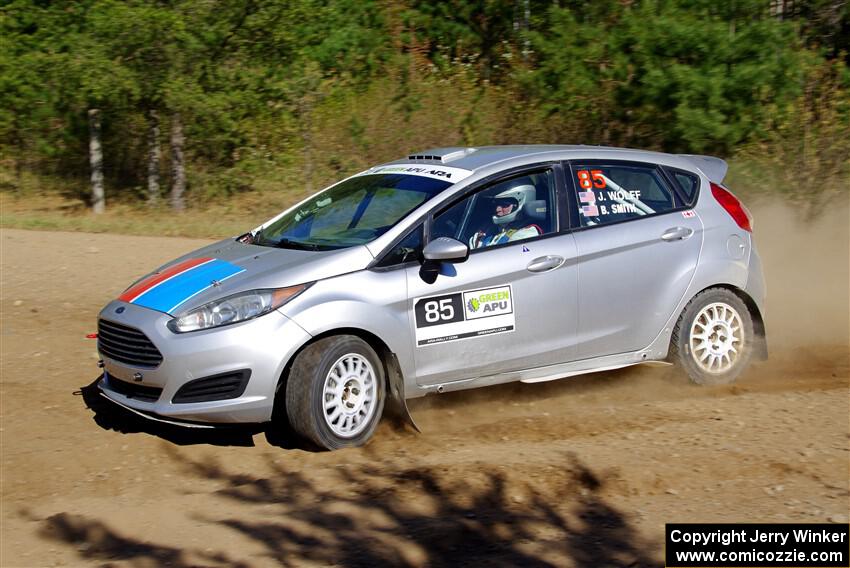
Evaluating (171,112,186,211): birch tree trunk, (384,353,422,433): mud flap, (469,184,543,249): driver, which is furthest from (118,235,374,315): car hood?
(171,112,186,211): birch tree trunk

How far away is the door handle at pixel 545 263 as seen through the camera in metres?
6.74

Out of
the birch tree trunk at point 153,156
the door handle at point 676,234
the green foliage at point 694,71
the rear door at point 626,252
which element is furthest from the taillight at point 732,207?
the birch tree trunk at point 153,156

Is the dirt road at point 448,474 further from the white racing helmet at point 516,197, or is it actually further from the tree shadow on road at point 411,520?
the white racing helmet at point 516,197

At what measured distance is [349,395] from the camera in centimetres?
619

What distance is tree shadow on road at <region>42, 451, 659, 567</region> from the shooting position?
15.3ft

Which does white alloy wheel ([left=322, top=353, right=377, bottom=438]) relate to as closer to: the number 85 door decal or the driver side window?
the number 85 door decal

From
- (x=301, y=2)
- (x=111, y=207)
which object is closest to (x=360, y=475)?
(x=301, y=2)

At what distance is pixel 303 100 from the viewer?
1675 cm

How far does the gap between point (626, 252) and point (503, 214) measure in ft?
3.14

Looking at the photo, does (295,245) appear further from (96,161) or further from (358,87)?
(358,87)

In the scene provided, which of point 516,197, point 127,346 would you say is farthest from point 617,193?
point 127,346

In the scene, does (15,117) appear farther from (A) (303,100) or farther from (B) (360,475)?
(B) (360,475)

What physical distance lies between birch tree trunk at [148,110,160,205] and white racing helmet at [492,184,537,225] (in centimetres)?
1091

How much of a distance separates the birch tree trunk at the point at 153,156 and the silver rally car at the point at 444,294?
32.2ft
